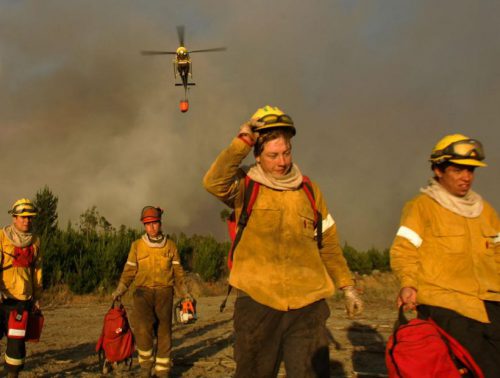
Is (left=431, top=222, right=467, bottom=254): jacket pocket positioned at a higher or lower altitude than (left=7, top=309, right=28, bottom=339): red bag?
higher

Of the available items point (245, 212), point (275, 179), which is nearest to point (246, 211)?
point (245, 212)

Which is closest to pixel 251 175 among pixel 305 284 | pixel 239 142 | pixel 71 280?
pixel 239 142

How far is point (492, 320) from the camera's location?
3912mm

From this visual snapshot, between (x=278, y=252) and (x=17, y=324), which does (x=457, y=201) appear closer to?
(x=278, y=252)

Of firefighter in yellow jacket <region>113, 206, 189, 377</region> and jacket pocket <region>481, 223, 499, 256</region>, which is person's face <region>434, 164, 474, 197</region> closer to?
jacket pocket <region>481, 223, 499, 256</region>

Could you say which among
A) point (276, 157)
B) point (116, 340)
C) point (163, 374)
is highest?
point (276, 157)

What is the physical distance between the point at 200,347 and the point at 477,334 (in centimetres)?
729

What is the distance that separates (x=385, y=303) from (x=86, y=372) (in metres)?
14.4

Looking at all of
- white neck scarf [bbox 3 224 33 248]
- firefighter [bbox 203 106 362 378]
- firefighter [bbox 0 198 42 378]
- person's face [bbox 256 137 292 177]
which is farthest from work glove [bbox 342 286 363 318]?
white neck scarf [bbox 3 224 33 248]

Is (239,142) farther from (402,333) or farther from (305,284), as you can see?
(402,333)

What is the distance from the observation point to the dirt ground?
808 cm

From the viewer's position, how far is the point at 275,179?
3.90 m

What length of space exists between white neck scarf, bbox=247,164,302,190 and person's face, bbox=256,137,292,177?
0.12 ft

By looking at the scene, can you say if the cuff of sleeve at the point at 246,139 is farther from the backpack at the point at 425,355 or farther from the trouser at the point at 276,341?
the backpack at the point at 425,355
